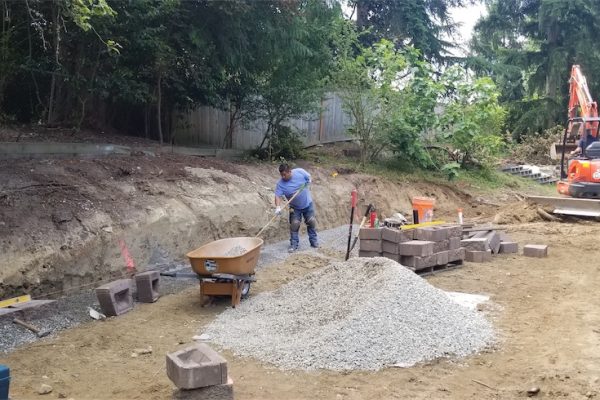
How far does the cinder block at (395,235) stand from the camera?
8977mm

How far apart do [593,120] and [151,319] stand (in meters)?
12.1

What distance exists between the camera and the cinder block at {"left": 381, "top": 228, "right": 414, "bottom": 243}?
29.5 feet

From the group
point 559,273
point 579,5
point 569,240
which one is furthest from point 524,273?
point 579,5

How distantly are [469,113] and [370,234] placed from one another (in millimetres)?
10790

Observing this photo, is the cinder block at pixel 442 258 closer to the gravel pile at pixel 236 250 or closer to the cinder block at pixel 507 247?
the cinder block at pixel 507 247

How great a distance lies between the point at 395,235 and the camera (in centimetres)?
898

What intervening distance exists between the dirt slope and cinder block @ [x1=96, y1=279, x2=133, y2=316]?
89 cm

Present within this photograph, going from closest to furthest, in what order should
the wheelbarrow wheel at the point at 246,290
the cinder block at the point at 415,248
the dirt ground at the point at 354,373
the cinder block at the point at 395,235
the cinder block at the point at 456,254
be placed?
the dirt ground at the point at 354,373, the wheelbarrow wheel at the point at 246,290, the cinder block at the point at 415,248, the cinder block at the point at 395,235, the cinder block at the point at 456,254

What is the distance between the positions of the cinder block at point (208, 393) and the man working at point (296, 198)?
245 inches

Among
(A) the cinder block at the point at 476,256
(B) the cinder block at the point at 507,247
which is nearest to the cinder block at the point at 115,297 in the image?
(A) the cinder block at the point at 476,256

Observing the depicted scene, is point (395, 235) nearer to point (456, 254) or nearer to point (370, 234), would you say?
point (370, 234)

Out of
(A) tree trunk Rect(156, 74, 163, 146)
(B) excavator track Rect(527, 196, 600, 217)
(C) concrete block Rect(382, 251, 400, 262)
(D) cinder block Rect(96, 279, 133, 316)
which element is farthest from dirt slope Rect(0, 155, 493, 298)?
(B) excavator track Rect(527, 196, 600, 217)

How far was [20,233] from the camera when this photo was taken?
23.9 ft

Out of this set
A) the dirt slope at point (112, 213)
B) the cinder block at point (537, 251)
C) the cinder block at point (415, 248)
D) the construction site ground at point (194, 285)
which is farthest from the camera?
the cinder block at point (537, 251)
